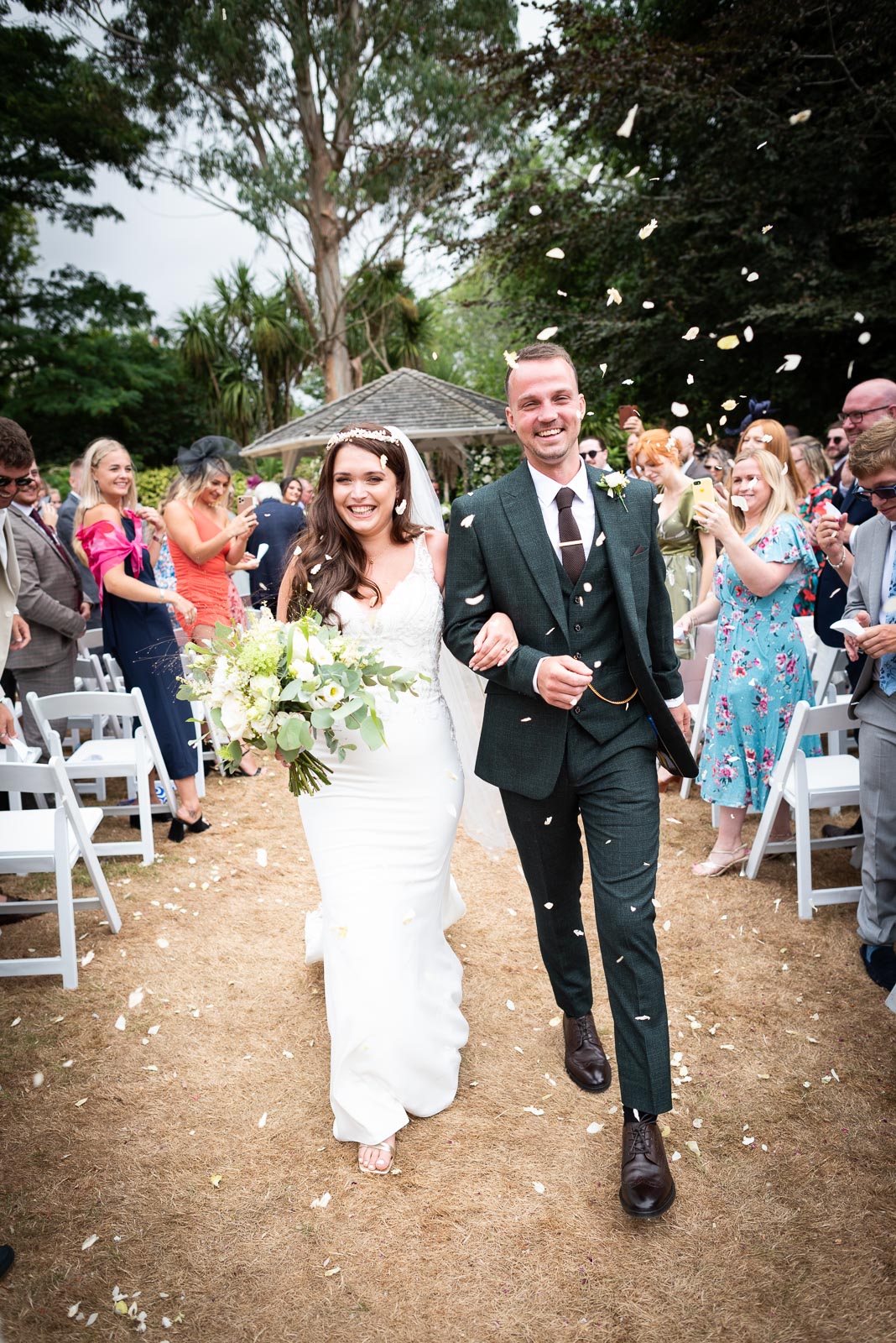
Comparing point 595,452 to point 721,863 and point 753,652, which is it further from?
point 721,863

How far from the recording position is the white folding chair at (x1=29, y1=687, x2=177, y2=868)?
15.8ft

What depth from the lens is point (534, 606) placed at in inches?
107

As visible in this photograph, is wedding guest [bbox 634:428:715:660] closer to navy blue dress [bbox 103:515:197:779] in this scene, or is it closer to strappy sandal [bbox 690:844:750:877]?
strappy sandal [bbox 690:844:750:877]

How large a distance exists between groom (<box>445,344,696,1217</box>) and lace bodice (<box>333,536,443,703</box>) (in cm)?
24

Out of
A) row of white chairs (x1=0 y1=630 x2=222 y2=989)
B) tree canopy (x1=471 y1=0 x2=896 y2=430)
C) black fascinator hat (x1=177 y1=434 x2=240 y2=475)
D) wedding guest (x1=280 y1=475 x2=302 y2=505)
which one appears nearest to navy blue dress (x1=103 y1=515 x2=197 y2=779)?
row of white chairs (x1=0 y1=630 x2=222 y2=989)

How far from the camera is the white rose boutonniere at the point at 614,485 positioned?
2.73 meters

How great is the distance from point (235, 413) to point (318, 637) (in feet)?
70.0

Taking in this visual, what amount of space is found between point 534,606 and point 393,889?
1018mm

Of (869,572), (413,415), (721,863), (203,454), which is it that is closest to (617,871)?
(869,572)

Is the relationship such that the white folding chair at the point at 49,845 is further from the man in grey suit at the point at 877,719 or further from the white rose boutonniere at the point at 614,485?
the man in grey suit at the point at 877,719

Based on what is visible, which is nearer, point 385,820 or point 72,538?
point 385,820

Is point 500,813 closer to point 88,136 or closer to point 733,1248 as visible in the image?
point 733,1248

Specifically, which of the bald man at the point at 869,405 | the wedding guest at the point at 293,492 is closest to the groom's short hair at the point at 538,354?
the bald man at the point at 869,405

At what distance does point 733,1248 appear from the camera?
7.95 ft
